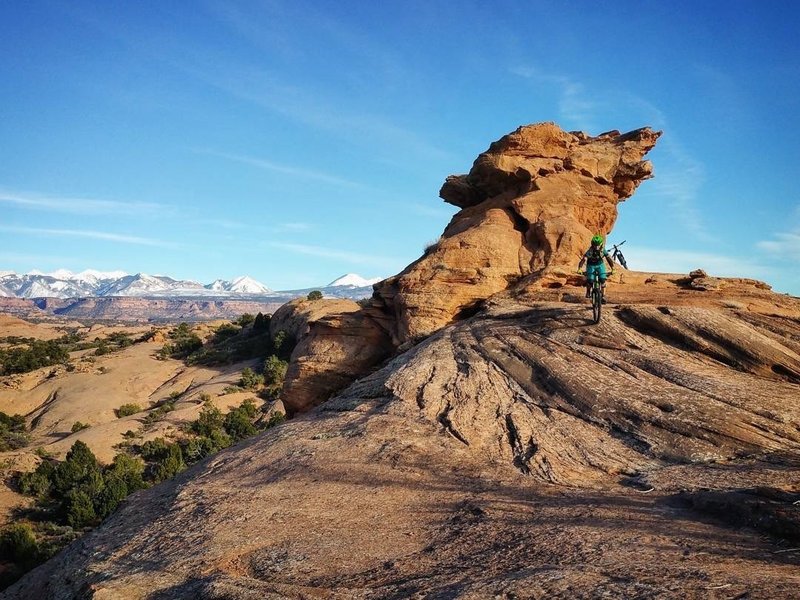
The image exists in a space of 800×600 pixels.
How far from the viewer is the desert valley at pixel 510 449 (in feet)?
24.5

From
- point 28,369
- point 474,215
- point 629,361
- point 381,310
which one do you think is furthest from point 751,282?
point 28,369

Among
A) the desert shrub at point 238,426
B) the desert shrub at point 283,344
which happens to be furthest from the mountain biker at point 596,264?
the desert shrub at point 283,344

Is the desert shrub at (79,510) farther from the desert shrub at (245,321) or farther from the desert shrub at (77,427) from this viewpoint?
the desert shrub at (245,321)

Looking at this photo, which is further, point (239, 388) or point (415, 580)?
point (239, 388)

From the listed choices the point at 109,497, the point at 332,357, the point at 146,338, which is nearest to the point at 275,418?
the point at 109,497

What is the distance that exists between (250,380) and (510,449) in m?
43.6

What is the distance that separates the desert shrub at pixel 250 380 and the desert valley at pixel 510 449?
24.0 meters

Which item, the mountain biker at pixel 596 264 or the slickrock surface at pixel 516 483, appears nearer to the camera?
the slickrock surface at pixel 516 483

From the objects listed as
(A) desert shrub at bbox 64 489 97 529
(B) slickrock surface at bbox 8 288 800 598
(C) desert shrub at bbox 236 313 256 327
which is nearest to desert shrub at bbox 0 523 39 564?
(A) desert shrub at bbox 64 489 97 529

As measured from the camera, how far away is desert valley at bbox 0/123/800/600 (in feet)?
24.5

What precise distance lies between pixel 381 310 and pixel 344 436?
9.95 m

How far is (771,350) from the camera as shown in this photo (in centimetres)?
1334

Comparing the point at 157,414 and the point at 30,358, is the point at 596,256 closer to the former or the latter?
the point at 157,414

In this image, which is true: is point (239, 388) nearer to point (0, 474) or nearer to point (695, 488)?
point (0, 474)
